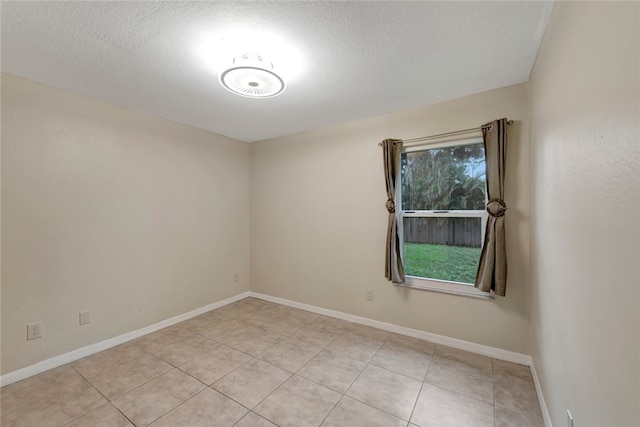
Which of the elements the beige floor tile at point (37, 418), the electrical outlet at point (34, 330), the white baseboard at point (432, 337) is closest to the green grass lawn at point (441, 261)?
the white baseboard at point (432, 337)

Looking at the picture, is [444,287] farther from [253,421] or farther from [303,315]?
[253,421]

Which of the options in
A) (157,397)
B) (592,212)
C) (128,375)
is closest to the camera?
(592,212)

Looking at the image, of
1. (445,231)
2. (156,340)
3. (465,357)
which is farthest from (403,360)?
(156,340)

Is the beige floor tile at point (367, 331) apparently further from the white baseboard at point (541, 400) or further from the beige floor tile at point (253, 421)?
the beige floor tile at point (253, 421)

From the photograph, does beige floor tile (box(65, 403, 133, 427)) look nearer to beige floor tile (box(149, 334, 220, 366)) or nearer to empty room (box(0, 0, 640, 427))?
empty room (box(0, 0, 640, 427))

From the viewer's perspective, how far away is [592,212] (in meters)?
0.94

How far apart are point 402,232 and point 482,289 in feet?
2.99

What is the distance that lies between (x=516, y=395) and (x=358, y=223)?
1.96 meters

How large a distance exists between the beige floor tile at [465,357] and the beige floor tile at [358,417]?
0.97 m

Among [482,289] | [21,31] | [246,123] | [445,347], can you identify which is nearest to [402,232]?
[482,289]

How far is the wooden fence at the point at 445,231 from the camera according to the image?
2.46 metres

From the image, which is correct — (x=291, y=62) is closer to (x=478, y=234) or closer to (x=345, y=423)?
(x=478, y=234)

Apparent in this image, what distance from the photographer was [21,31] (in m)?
1.54

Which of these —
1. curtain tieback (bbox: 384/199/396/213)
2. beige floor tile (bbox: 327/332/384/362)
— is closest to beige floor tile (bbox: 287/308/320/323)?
beige floor tile (bbox: 327/332/384/362)
